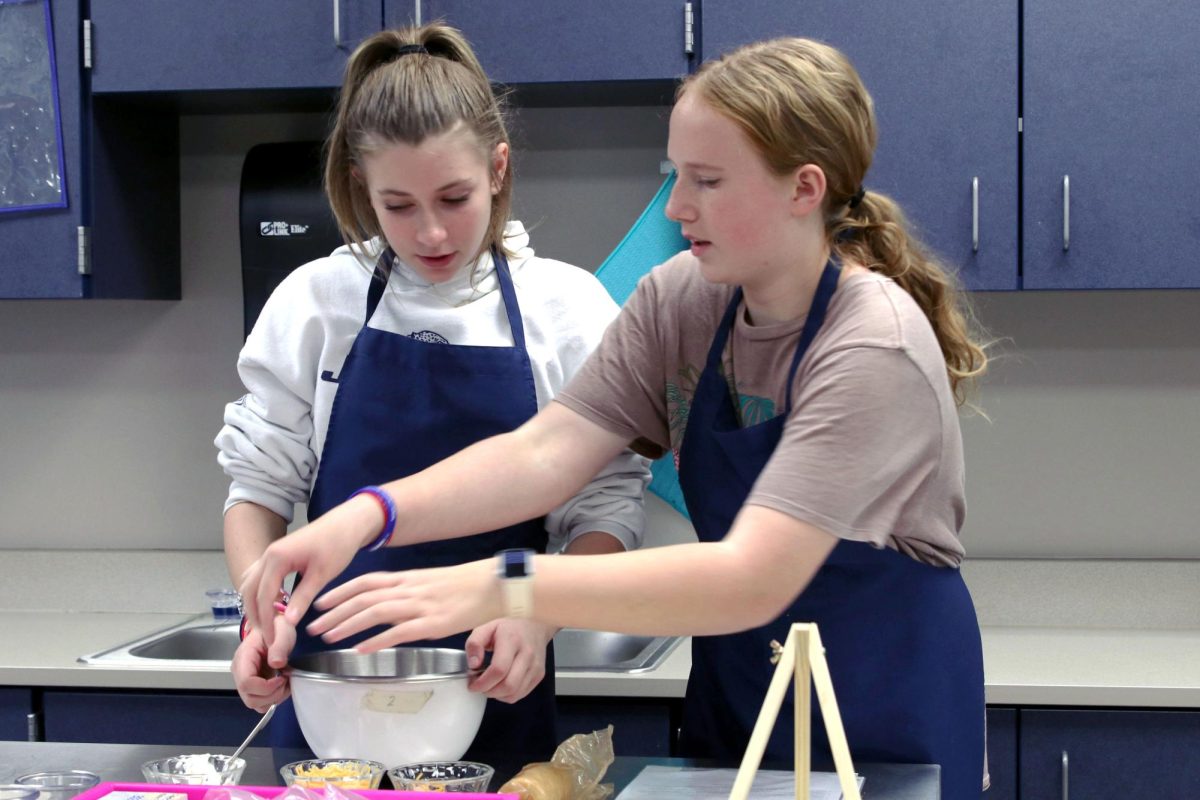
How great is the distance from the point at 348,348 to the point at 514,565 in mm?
643

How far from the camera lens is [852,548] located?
1.35 m

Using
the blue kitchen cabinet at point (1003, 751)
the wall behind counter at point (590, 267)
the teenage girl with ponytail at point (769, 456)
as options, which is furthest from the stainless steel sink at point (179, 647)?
the blue kitchen cabinet at point (1003, 751)

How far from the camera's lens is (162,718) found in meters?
2.19

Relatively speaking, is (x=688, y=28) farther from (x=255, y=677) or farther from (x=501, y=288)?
(x=255, y=677)

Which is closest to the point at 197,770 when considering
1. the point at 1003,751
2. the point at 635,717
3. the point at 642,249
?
the point at 635,717

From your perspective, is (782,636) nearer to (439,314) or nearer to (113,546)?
(439,314)

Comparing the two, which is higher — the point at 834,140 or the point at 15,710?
the point at 834,140

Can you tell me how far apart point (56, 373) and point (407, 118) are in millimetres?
1662

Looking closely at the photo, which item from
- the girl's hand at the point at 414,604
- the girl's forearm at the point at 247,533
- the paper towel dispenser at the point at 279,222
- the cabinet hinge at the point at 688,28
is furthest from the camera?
the paper towel dispenser at the point at 279,222

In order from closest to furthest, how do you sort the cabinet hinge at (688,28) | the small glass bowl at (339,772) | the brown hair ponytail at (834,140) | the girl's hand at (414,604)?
the girl's hand at (414,604) → the small glass bowl at (339,772) → the brown hair ponytail at (834,140) → the cabinet hinge at (688,28)

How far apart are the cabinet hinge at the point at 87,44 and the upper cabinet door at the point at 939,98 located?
1076 millimetres

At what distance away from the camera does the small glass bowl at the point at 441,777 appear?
1155 millimetres

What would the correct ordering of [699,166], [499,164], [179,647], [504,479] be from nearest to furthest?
[699,166], [504,479], [499,164], [179,647]

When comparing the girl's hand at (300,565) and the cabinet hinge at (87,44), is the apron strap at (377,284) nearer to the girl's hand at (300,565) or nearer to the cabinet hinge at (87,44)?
the girl's hand at (300,565)
